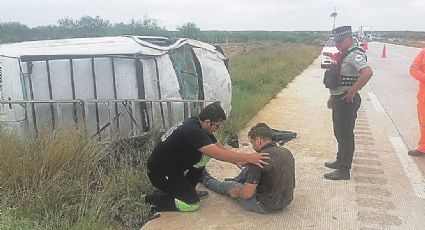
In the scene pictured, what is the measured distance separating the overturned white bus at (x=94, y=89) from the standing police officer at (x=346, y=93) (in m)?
1.90

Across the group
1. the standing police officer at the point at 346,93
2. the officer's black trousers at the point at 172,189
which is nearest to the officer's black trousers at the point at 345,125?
the standing police officer at the point at 346,93

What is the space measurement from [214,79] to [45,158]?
333 cm

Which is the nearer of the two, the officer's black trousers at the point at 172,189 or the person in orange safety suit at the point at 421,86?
the officer's black trousers at the point at 172,189

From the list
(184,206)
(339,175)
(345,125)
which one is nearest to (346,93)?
(345,125)

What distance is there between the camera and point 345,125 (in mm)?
4625

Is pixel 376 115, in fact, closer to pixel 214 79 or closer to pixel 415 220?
pixel 214 79

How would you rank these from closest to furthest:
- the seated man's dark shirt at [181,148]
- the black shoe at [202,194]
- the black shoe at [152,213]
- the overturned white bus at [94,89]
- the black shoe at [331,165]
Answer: the seated man's dark shirt at [181,148]
the black shoe at [152,213]
the black shoe at [202,194]
the overturned white bus at [94,89]
the black shoe at [331,165]

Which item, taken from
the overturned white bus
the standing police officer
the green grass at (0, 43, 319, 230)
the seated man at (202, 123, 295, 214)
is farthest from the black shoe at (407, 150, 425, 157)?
the green grass at (0, 43, 319, 230)

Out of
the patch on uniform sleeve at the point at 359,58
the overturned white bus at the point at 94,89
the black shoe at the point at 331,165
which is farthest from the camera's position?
the black shoe at the point at 331,165

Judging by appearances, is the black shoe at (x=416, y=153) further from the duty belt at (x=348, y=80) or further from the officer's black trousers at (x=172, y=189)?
the officer's black trousers at (x=172, y=189)

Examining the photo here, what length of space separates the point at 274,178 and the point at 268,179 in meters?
0.06

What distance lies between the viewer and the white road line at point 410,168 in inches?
176

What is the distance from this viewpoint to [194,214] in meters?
3.82

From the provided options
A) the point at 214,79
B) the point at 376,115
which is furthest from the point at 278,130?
the point at 376,115
